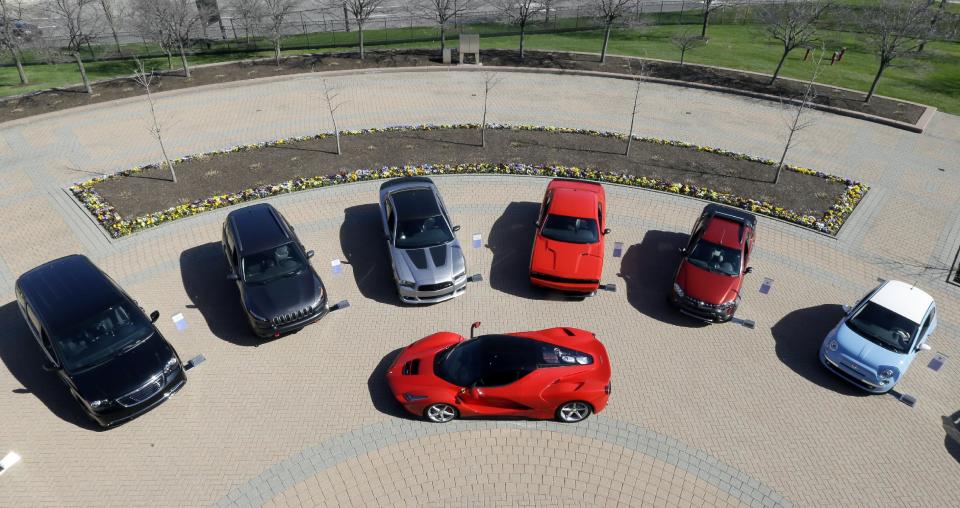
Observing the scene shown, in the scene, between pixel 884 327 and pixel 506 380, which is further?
pixel 884 327

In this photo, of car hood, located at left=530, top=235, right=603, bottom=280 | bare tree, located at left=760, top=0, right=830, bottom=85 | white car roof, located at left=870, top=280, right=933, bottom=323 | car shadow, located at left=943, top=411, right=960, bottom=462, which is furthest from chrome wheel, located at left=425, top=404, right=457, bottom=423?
bare tree, located at left=760, top=0, right=830, bottom=85

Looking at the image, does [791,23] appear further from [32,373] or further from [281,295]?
[32,373]

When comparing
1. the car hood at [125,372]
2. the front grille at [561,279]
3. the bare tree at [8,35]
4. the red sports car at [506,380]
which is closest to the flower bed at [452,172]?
the front grille at [561,279]

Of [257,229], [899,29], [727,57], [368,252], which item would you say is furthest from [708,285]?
[727,57]

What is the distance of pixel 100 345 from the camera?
31.3 feet

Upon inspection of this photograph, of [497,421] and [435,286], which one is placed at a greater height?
[435,286]

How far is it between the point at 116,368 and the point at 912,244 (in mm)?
19806

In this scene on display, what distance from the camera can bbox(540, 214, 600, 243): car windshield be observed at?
12.7m

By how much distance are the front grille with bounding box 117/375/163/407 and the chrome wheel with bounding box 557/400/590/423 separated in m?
7.31

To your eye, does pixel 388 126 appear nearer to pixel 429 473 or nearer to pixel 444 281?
pixel 444 281

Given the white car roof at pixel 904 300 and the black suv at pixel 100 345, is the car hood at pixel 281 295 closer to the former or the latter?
the black suv at pixel 100 345

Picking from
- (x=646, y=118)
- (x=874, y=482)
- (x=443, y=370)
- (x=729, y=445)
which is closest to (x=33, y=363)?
(x=443, y=370)

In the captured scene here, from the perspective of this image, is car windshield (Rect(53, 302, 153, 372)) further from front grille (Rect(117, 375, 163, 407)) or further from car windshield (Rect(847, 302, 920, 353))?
car windshield (Rect(847, 302, 920, 353))

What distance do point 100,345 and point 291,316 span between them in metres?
3.33
